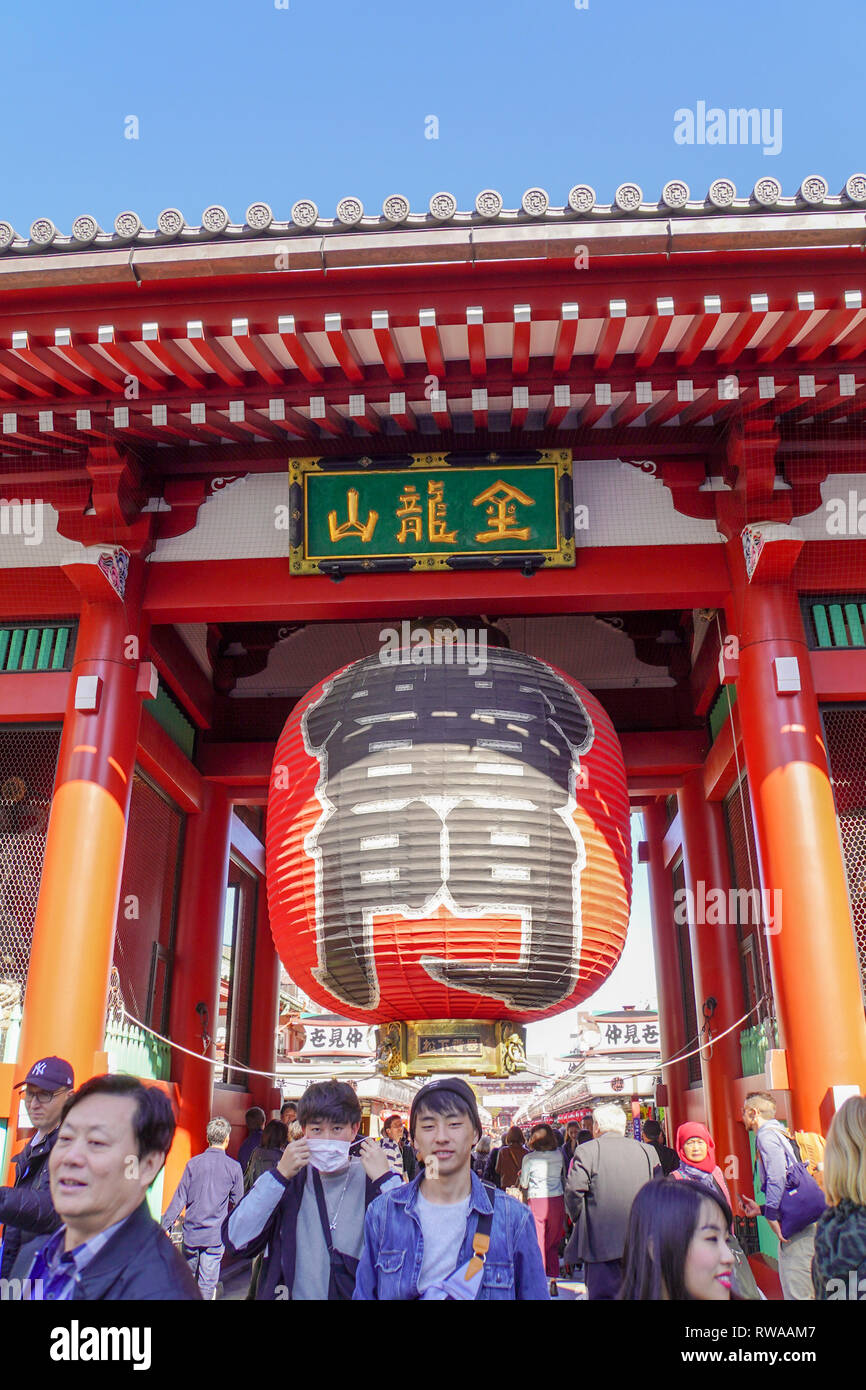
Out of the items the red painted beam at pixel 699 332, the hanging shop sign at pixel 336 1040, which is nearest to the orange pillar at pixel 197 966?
the red painted beam at pixel 699 332

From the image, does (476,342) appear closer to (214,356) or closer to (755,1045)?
(214,356)

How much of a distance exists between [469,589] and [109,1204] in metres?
3.94

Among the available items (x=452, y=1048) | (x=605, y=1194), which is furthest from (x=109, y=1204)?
(x=605, y=1194)

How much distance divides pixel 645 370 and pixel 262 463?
217 cm

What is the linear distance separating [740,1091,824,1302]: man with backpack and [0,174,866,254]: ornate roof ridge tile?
145 inches

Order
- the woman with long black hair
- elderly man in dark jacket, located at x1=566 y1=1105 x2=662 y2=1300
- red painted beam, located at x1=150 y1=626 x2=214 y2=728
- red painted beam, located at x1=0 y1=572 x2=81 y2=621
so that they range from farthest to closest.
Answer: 1. red painted beam, located at x1=150 y1=626 x2=214 y2=728
2. red painted beam, located at x1=0 y1=572 x2=81 y2=621
3. elderly man in dark jacket, located at x1=566 y1=1105 x2=662 y2=1300
4. the woman with long black hair

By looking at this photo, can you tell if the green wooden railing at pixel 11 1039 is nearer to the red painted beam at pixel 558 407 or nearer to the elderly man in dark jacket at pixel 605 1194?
the elderly man in dark jacket at pixel 605 1194

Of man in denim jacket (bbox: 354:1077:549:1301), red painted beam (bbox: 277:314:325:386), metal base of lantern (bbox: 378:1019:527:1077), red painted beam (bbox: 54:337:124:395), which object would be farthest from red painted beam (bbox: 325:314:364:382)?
man in denim jacket (bbox: 354:1077:549:1301)

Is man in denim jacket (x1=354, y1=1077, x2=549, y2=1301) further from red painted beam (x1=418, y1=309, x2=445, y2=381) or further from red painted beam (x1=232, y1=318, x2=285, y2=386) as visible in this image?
red painted beam (x1=232, y1=318, x2=285, y2=386)

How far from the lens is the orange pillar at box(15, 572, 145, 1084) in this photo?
4.43m

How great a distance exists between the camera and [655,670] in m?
7.53

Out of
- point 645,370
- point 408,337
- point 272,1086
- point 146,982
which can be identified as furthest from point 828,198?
point 272,1086

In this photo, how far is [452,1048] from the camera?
11.5 feet

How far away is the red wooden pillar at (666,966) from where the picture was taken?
793 centimetres
